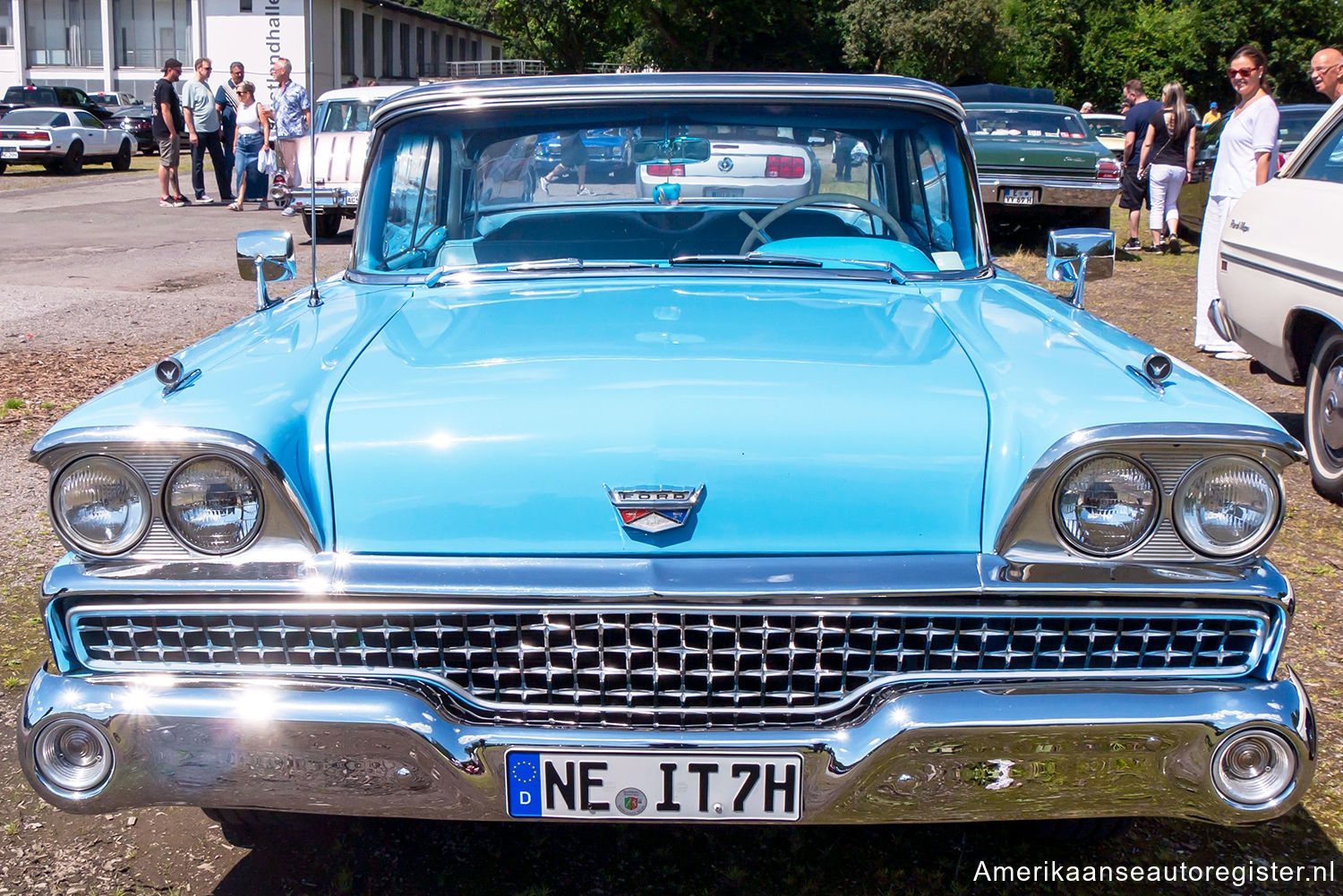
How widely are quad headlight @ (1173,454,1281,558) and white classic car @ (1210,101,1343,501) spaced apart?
3.20 m

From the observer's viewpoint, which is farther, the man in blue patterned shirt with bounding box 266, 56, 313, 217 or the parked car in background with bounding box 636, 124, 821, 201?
the man in blue patterned shirt with bounding box 266, 56, 313, 217

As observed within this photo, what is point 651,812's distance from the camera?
196cm

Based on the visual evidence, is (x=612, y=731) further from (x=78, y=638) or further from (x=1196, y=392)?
(x=1196, y=392)

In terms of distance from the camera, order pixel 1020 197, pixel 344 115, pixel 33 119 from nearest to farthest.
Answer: pixel 1020 197 < pixel 344 115 < pixel 33 119

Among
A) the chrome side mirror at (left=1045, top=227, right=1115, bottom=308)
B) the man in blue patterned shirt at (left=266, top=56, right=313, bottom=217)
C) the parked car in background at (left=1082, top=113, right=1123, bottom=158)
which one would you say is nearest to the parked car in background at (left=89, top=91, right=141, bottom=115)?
the man in blue patterned shirt at (left=266, top=56, right=313, bottom=217)

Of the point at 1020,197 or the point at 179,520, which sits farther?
the point at 1020,197

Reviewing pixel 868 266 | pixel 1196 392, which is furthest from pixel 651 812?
pixel 868 266

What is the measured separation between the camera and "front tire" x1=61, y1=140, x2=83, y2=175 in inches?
863

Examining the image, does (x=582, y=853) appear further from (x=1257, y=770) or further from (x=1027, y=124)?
(x=1027, y=124)

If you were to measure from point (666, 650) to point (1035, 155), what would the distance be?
10.9 meters

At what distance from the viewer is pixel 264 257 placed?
10.5 ft

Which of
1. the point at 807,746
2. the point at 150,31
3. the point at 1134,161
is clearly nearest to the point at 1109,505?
the point at 807,746

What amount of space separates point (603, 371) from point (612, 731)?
2.04 ft

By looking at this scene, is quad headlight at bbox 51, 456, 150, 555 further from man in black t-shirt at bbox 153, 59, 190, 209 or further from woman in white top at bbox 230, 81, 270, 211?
man in black t-shirt at bbox 153, 59, 190, 209
